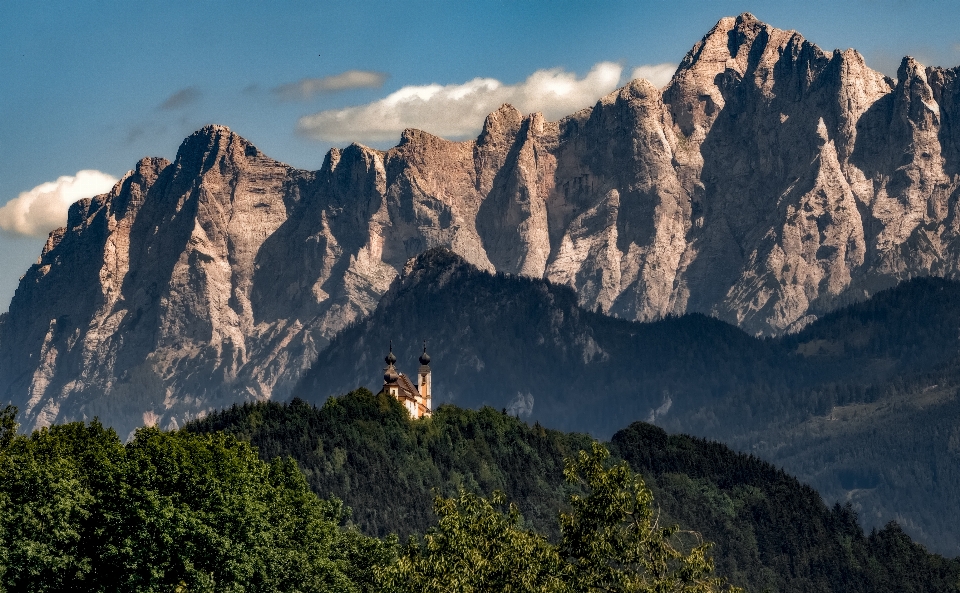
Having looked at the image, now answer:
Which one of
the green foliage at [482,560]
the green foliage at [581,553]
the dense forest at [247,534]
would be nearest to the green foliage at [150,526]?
the dense forest at [247,534]

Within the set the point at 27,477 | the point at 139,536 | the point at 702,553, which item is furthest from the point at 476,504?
the point at 27,477

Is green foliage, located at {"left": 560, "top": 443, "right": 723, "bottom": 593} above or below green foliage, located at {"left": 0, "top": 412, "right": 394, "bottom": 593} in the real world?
below

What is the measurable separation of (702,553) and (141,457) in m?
48.6

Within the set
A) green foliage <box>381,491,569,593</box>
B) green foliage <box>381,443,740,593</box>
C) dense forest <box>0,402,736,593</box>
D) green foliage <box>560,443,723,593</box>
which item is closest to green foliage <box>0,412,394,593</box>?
dense forest <box>0,402,736,593</box>

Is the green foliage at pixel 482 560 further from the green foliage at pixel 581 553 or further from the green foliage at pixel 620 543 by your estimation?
the green foliage at pixel 620 543

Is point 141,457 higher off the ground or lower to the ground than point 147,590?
higher

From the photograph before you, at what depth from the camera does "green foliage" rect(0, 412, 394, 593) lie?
141 m

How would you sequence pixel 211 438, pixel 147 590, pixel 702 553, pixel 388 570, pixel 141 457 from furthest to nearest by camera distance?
1. pixel 211 438
2. pixel 141 457
3. pixel 147 590
4. pixel 388 570
5. pixel 702 553

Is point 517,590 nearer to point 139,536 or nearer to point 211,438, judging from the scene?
point 139,536

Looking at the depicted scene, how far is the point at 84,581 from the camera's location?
14262 cm

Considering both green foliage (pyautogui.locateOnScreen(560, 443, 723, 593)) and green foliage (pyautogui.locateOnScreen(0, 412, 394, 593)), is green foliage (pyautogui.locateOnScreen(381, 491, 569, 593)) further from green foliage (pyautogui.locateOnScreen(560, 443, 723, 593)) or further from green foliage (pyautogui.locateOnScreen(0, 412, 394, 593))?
green foliage (pyautogui.locateOnScreen(0, 412, 394, 593))

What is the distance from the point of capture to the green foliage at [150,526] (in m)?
141

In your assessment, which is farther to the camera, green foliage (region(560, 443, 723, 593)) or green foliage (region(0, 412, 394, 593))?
green foliage (region(0, 412, 394, 593))

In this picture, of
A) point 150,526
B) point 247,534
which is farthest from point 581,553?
point 150,526
